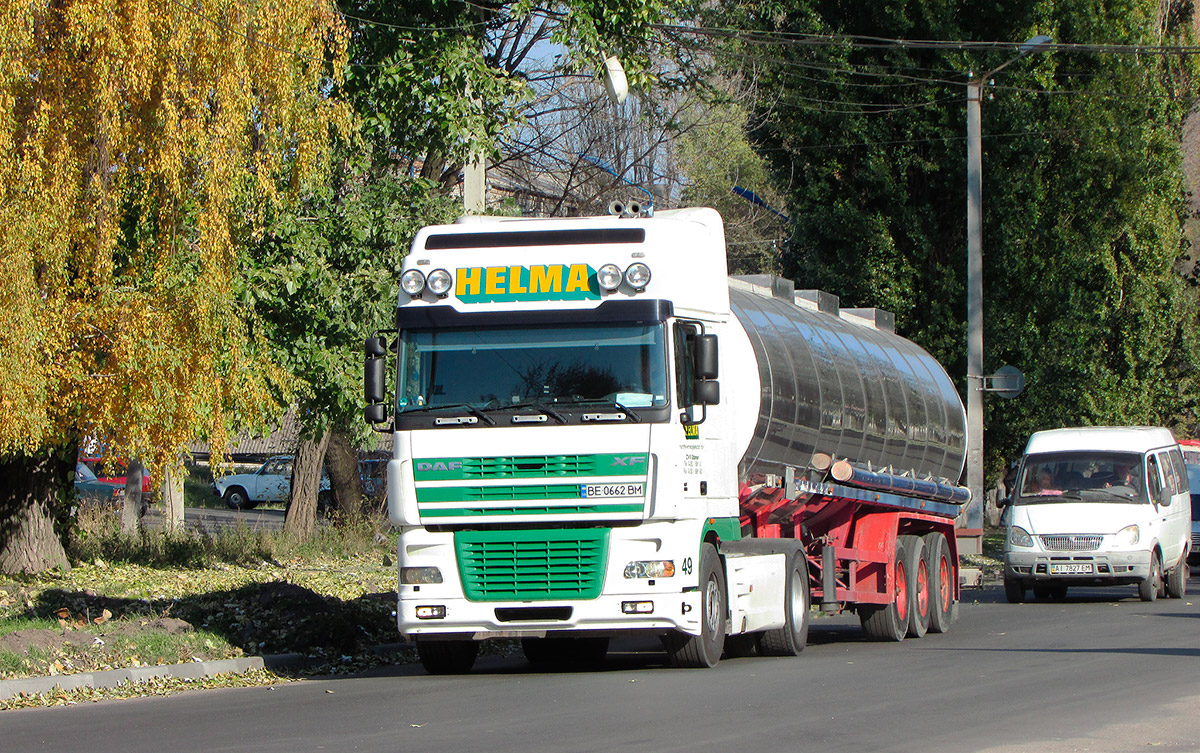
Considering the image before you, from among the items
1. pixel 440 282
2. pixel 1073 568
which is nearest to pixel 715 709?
pixel 440 282

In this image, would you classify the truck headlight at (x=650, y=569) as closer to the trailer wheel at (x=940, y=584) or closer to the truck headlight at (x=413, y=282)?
the truck headlight at (x=413, y=282)

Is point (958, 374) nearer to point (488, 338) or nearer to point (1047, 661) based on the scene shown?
point (1047, 661)

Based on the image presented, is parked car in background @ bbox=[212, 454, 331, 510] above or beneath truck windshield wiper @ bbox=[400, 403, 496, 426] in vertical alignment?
beneath

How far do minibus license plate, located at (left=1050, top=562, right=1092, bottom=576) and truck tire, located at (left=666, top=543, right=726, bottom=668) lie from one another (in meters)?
9.80

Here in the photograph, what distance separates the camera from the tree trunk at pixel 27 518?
18.9 meters

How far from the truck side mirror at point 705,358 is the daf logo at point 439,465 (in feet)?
6.38

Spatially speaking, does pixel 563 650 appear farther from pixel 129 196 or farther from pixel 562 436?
pixel 129 196

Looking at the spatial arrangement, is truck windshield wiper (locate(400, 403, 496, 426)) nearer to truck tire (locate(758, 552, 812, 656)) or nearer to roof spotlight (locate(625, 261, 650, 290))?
roof spotlight (locate(625, 261, 650, 290))

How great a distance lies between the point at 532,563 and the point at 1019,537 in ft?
37.7

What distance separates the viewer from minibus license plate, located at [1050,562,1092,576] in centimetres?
2072

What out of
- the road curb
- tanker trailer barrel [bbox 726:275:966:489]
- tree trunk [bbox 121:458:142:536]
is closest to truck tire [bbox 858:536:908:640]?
tanker trailer barrel [bbox 726:275:966:489]

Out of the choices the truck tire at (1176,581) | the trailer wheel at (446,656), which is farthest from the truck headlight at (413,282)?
the truck tire at (1176,581)

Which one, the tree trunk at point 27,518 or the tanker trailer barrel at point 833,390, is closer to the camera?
the tanker trailer barrel at point 833,390

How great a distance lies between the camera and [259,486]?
51.6 meters
